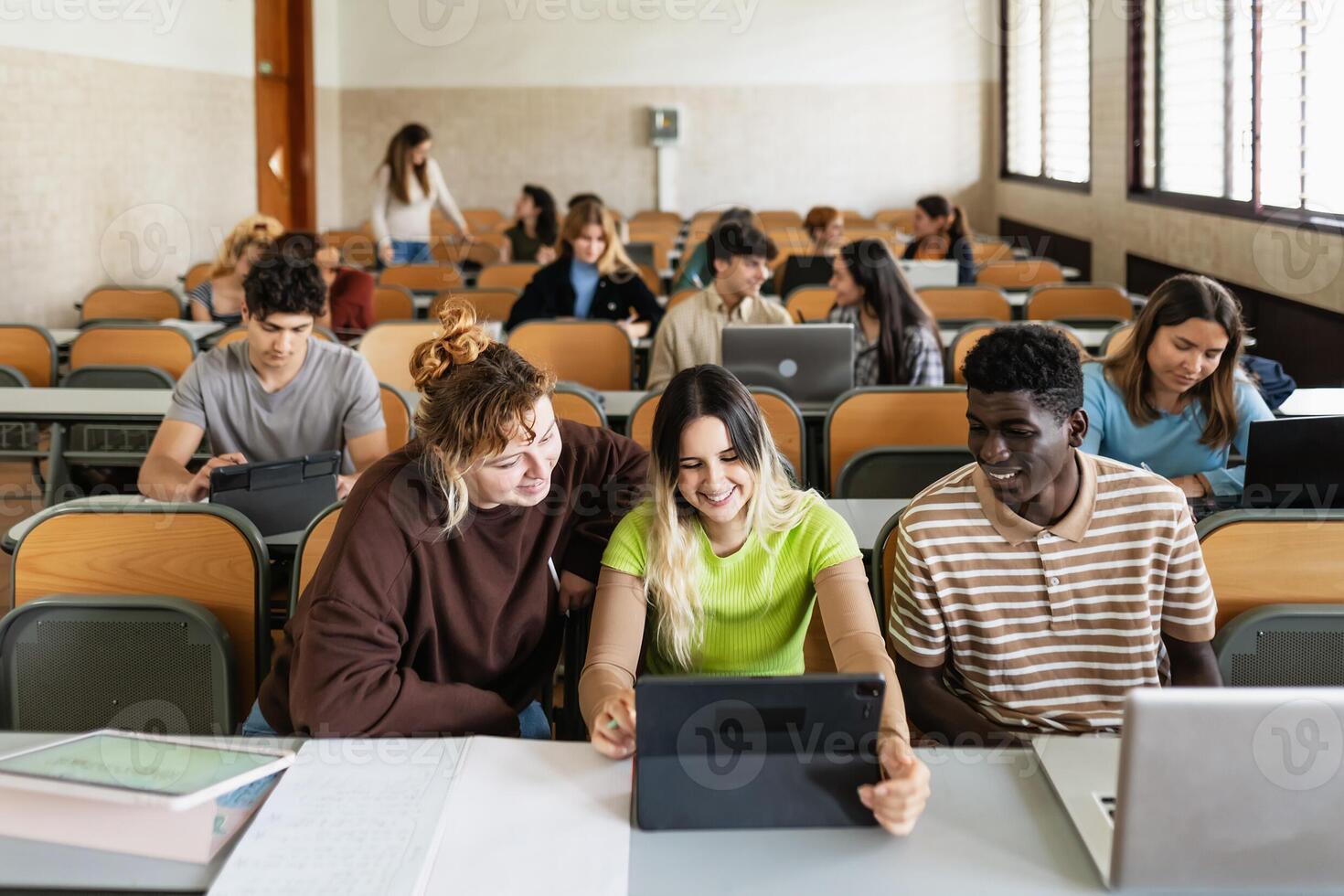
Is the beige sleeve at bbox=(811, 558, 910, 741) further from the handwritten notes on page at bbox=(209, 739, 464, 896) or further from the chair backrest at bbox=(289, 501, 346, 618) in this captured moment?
the chair backrest at bbox=(289, 501, 346, 618)

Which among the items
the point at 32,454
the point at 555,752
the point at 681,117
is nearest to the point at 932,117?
the point at 681,117

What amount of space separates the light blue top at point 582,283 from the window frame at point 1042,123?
15.2ft

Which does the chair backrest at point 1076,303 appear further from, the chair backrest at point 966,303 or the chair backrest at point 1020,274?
the chair backrest at point 1020,274

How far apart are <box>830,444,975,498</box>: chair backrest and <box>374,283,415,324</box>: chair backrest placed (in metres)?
3.58

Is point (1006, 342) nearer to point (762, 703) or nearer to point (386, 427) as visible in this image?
point (762, 703)

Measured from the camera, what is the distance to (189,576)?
2406 mm

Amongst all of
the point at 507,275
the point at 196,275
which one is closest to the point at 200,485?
the point at 507,275

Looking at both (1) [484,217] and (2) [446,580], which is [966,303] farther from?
(1) [484,217]

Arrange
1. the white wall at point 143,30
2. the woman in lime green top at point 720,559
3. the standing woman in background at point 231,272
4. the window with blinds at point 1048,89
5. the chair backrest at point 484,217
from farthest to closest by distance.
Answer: the chair backrest at point 484,217, the window with blinds at point 1048,89, the white wall at point 143,30, the standing woman in background at point 231,272, the woman in lime green top at point 720,559

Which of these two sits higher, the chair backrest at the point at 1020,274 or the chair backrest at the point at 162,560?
the chair backrest at the point at 1020,274

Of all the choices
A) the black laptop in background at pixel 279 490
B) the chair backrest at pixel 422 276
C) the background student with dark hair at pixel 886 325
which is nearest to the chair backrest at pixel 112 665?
the black laptop in background at pixel 279 490

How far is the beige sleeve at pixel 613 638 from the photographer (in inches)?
75.8

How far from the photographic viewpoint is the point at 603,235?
5.71 meters

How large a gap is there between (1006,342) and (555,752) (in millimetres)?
957
